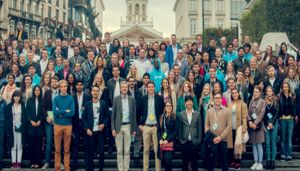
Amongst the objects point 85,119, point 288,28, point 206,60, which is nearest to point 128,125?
point 85,119

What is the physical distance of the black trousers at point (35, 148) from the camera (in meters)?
11.7

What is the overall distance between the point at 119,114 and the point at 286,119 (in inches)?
176

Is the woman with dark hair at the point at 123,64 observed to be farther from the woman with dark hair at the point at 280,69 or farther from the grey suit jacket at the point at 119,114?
the woman with dark hair at the point at 280,69

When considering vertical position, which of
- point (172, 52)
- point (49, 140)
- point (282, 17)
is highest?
point (282, 17)

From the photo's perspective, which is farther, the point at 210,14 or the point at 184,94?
the point at 210,14

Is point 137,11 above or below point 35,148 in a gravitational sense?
above

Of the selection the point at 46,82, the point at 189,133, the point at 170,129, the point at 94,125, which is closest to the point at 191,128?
the point at 189,133

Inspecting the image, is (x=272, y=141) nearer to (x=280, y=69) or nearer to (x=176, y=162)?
(x=176, y=162)

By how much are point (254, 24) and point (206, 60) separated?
94.7 ft

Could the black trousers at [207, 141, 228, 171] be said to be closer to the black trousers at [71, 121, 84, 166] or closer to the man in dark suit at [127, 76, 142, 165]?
the man in dark suit at [127, 76, 142, 165]

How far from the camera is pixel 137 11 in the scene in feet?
458

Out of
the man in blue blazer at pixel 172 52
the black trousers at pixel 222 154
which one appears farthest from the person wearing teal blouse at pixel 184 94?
the man in blue blazer at pixel 172 52

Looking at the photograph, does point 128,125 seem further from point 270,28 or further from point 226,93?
point 270,28

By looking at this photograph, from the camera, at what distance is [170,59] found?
51.5 feet
